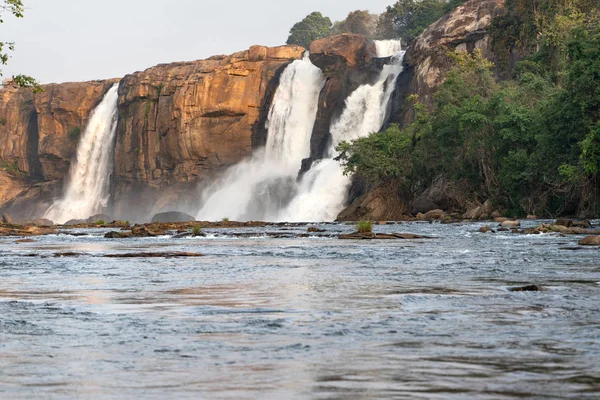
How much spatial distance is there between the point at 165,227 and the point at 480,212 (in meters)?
16.8

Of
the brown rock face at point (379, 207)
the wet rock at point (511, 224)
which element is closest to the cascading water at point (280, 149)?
the brown rock face at point (379, 207)

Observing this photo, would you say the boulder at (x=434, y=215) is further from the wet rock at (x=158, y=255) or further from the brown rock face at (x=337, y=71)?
the wet rock at (x=158, y=255)

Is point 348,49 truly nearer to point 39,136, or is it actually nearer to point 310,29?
point 39,136

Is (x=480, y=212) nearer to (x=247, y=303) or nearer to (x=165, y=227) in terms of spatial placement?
(x=165, y=227)

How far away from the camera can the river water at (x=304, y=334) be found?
18.7 feet

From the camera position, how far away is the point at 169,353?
7.02 m

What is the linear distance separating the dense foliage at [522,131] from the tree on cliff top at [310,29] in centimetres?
6946

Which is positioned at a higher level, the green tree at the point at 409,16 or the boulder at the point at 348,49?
the green tree at the point at 409,16

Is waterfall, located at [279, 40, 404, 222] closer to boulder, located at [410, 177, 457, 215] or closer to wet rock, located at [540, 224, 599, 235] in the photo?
boulder, located at [410, 177, 457, 215]

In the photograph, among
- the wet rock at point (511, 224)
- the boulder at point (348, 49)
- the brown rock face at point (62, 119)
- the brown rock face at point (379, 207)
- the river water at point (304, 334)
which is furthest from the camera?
the brown rock face at point (62, 119)

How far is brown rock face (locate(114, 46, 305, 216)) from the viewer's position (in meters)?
85.8

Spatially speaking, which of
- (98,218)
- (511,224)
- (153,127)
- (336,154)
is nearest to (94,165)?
(153,127)

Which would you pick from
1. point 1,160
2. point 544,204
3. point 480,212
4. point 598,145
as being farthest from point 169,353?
point 1,160

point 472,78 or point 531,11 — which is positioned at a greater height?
point 531,11
